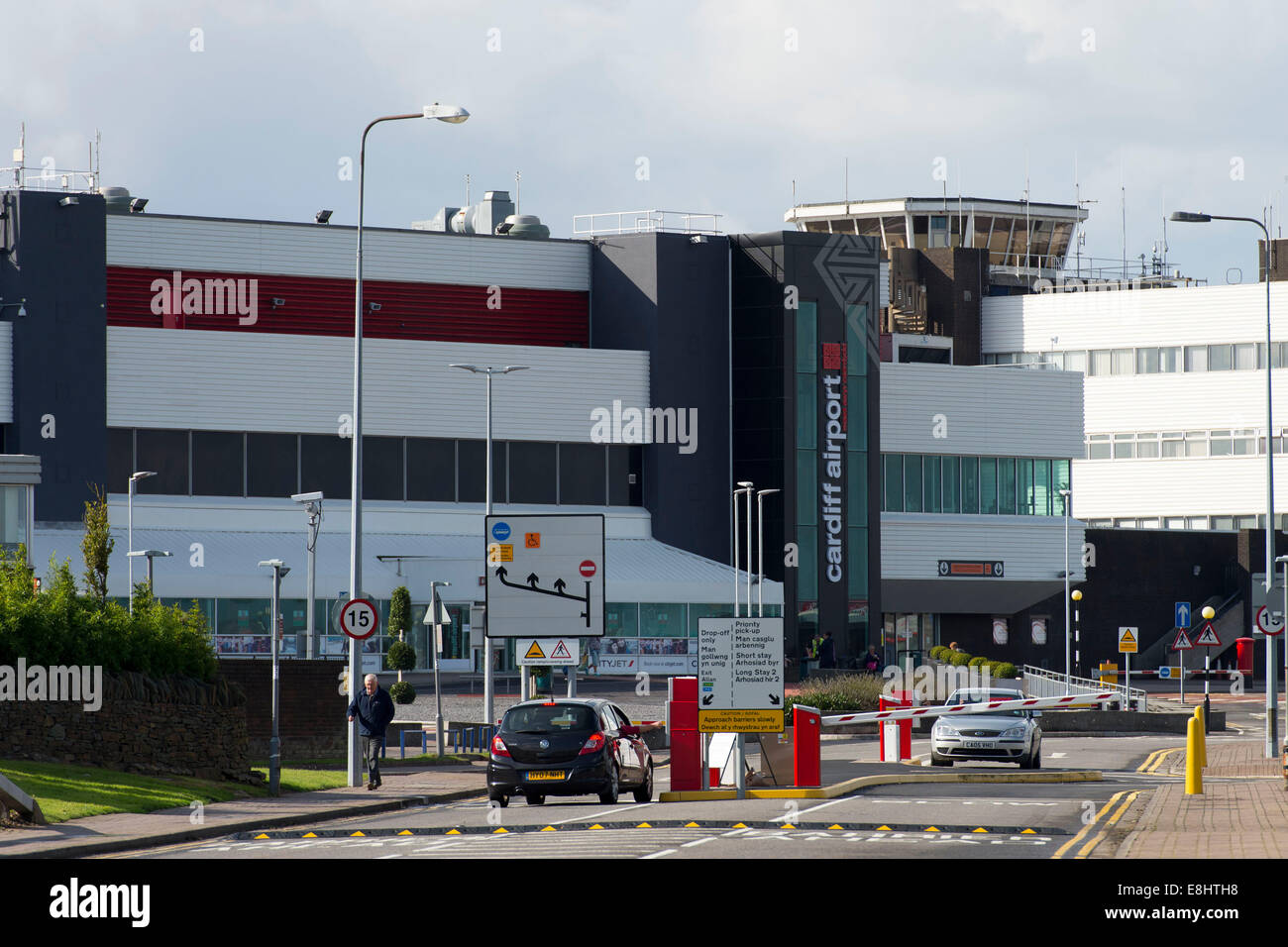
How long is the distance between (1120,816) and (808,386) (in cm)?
4815

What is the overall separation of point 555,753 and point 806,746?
345 centimetres

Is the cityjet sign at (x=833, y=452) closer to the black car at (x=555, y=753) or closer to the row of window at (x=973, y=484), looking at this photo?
the row of window at (x=973, y=484)

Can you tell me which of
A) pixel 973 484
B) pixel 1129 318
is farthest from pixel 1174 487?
pixel 973 484

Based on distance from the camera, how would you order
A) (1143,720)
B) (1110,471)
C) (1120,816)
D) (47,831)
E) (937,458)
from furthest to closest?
1. (1110,471)
2. (937,458)
3. (1143,720)
4. (1120,816)
5. (47,831)

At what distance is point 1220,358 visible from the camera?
88.3 meters

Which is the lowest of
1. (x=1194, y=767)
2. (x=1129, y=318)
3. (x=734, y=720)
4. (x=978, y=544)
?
(x=1194, y=767)

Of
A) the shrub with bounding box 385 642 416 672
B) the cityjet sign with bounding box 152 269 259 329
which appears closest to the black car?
the shrub with bounding box 385 642 416 672

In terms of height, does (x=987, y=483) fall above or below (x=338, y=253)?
below

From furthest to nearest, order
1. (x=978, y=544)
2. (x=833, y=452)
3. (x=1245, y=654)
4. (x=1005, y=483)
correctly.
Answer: (x=1245, y=654), (x=1005, y=483), (x=978, y=544), (x=833, y=452)

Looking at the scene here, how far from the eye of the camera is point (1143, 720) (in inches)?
1881

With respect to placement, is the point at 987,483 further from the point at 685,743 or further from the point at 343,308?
the point at 685,743
